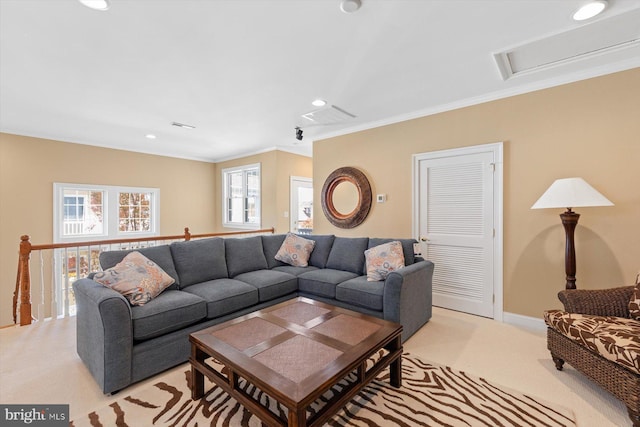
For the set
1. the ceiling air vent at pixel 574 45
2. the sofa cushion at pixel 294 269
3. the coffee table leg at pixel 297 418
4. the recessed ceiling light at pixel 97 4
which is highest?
the ceiling air vent at pixel 574 45

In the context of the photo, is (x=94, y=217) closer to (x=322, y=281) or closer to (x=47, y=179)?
(x=47, y=179)

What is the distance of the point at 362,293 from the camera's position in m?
2.76

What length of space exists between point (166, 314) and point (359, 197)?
120 inches

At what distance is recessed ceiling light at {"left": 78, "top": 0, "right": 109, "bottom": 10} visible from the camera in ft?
5.64

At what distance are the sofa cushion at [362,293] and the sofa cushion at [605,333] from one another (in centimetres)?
134

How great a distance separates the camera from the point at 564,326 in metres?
2.02

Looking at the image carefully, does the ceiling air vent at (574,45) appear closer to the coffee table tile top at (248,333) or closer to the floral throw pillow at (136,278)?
the coffee table tile top at (248,333)

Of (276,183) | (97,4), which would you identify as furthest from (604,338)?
(276,183)

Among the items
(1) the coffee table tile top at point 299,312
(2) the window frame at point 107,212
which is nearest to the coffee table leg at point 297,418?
(1) the coffee table tile top at point 299,312

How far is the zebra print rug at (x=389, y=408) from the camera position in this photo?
1.65 m

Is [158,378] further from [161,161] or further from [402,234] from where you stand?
[161,161]

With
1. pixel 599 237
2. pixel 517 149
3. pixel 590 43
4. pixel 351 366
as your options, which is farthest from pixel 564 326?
pixel 590 43

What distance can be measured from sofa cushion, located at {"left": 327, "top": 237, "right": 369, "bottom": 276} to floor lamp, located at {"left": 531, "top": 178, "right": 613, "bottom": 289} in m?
1.82

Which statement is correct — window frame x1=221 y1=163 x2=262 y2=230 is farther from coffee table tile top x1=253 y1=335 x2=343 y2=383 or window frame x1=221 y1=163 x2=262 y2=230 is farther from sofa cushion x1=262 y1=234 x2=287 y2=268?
coffee table tile top x1=253 y1=335 x2=343 y2=383
